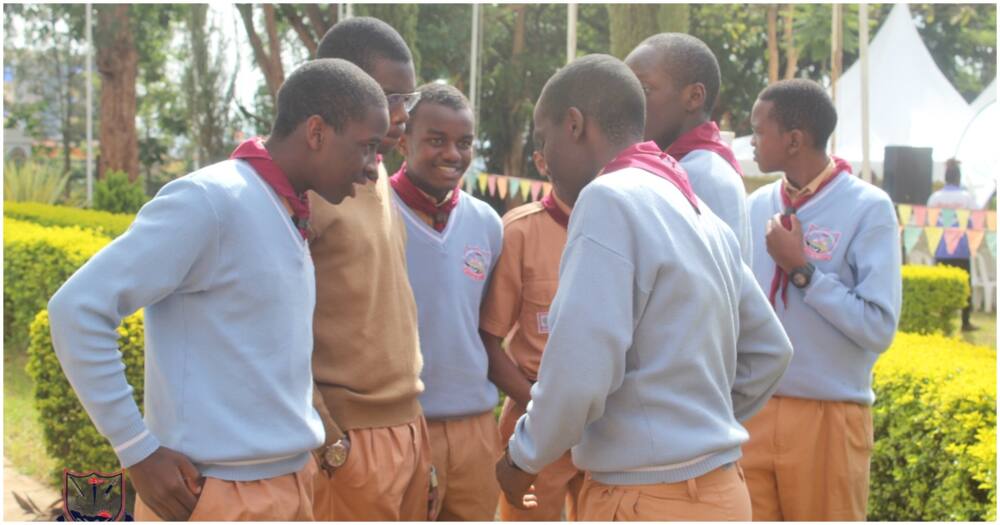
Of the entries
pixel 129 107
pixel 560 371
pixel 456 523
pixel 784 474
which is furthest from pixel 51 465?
pixel 129 107

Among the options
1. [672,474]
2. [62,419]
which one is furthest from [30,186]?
[672,474]

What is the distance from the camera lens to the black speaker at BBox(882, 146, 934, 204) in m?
14.8

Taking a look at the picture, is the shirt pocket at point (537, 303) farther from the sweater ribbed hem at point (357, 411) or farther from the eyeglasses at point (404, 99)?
the eyeglasses at point (404, 99)

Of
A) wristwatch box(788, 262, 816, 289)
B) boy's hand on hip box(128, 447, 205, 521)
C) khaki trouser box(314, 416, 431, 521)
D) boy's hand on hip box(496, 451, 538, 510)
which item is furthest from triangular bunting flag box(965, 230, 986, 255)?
boy's hand on hip box(128, 447, 205, 521)

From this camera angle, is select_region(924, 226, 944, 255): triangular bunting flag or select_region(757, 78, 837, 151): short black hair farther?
select_region(924, 226, 944, 255): triangular bunting flag

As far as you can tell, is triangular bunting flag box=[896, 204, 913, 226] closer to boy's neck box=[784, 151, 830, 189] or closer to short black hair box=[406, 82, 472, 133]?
boy's neck box=[784, 151, 830, 189]

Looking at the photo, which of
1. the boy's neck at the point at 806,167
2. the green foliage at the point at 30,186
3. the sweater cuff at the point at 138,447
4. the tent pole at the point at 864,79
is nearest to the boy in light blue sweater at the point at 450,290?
the boy's neck at the point at 806,167

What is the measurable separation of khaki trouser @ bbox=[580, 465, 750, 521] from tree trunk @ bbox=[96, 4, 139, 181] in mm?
19488

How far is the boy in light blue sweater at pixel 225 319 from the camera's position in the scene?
260 centimetres

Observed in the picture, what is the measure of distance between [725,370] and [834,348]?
1.48 metres

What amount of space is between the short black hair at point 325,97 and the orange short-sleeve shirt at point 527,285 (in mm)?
1118

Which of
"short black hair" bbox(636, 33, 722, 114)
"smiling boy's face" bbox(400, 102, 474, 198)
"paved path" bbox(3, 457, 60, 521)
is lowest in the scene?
"paved path" bbox(3, 457, 60, 521)

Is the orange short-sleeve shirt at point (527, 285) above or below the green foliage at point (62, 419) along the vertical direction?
above

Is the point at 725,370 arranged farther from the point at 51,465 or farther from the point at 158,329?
the point at 51,465
